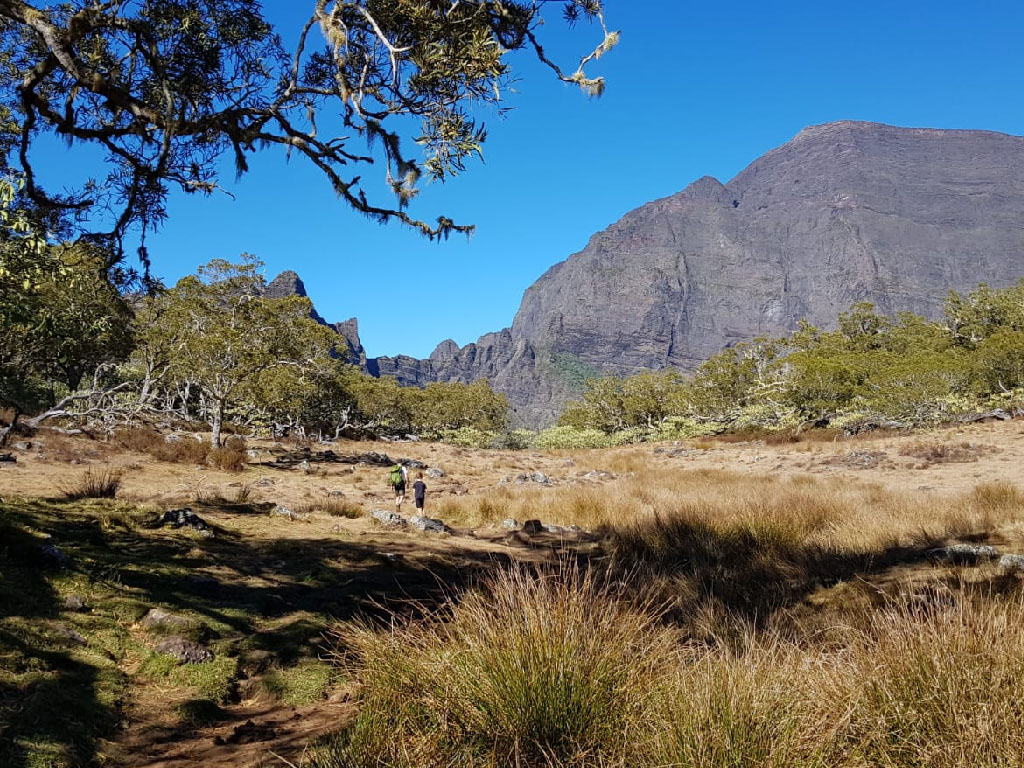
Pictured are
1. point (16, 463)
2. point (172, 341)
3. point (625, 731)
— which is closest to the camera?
point (625, 731)

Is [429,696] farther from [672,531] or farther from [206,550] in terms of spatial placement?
[672,531]

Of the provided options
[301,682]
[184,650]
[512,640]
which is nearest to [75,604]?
[184,650]

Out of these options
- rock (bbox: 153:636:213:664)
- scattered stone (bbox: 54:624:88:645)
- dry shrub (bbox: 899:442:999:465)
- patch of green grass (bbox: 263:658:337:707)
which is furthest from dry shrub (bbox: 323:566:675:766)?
dry shrub (bbox: 899:442:999:465)

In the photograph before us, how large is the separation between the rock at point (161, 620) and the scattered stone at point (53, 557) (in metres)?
1.07

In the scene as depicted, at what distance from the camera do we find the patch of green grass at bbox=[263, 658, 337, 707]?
3.63 meters

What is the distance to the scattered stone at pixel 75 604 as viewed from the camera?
4121 millimetres

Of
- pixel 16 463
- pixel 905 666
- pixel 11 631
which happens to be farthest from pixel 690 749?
pixel 16 463

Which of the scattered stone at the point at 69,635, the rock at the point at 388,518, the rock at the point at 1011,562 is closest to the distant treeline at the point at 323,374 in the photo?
the scattered stone at the point at 69,635

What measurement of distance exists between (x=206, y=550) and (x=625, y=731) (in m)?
5.89

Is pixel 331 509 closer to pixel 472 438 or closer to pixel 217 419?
pixel 217 419

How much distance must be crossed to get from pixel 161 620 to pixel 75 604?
0.61 metres

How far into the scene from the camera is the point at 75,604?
414 centimetres

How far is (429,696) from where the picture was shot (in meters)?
2.72

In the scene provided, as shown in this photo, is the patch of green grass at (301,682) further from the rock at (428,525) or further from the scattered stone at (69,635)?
the rock at (428,525)
